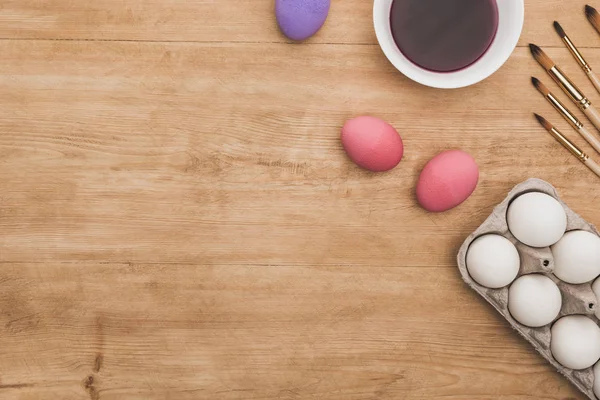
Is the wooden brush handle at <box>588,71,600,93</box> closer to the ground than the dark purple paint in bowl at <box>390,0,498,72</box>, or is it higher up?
closer to the ground

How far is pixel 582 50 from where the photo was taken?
68cm

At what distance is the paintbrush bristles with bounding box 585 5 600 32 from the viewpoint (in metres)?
0.67

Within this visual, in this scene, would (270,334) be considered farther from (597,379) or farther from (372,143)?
(597,379)

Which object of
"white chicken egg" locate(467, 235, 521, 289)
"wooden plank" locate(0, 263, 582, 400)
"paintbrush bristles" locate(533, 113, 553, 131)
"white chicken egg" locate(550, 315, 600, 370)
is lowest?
"wooden plank" locate(0, 263, 582, 400)

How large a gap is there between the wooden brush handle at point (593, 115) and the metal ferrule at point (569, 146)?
0.04 metres

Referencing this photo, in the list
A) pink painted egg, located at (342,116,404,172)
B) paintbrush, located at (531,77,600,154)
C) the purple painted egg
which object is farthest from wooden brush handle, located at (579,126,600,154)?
the purple painted egg

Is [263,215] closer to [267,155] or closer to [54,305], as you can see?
[267,155]

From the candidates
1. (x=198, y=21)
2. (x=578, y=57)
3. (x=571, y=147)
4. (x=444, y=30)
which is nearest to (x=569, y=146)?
(x=571, y=147)

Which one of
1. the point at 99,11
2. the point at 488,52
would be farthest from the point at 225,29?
the point at 488,52

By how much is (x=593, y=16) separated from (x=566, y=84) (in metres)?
0.09

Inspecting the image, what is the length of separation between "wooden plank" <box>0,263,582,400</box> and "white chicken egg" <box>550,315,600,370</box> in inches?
2.2

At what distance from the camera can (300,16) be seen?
2.09ft

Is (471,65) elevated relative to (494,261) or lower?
elevated

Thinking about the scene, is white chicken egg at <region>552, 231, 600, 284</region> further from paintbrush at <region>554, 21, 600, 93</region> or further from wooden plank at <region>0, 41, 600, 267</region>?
paintbrush at <region>554, 21, 600, 93</region>
